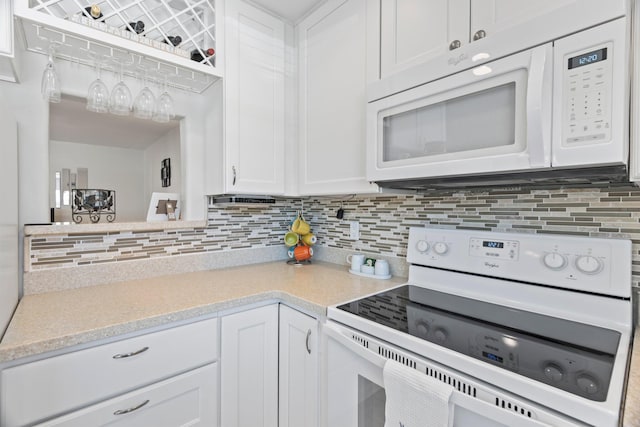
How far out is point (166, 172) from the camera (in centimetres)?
278

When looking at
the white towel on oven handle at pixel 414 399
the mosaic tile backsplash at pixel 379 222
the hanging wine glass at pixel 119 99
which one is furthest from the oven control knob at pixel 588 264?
the hanging wine glass at pixel 119 99

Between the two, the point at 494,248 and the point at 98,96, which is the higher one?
the point at 98,96

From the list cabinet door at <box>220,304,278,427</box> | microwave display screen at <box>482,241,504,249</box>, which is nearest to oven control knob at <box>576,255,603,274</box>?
microwave display screen at <box>482,241,504,249</box>

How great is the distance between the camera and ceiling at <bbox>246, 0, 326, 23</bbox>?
169cm

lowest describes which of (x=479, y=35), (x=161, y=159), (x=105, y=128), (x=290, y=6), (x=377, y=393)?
(x=377, y=393)

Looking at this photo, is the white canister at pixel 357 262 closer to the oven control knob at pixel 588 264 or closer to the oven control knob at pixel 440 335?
the oven control knob at pixel 440 335

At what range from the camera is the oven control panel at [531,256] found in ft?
3.17

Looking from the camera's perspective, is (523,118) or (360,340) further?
(360,340)

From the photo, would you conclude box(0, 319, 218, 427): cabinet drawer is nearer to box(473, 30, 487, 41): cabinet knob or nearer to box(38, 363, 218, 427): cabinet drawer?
box(38, 363, 218, 427): cabinet drawer

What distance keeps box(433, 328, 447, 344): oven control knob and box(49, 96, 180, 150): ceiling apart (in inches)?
68.7

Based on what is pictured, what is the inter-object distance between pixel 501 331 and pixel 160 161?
308cm

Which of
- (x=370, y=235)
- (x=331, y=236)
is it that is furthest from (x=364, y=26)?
(x=331, y=236)

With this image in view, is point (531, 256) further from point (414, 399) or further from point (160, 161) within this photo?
point (160, 161)

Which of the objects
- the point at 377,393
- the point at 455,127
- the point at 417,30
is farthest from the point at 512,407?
the point at 417,30
